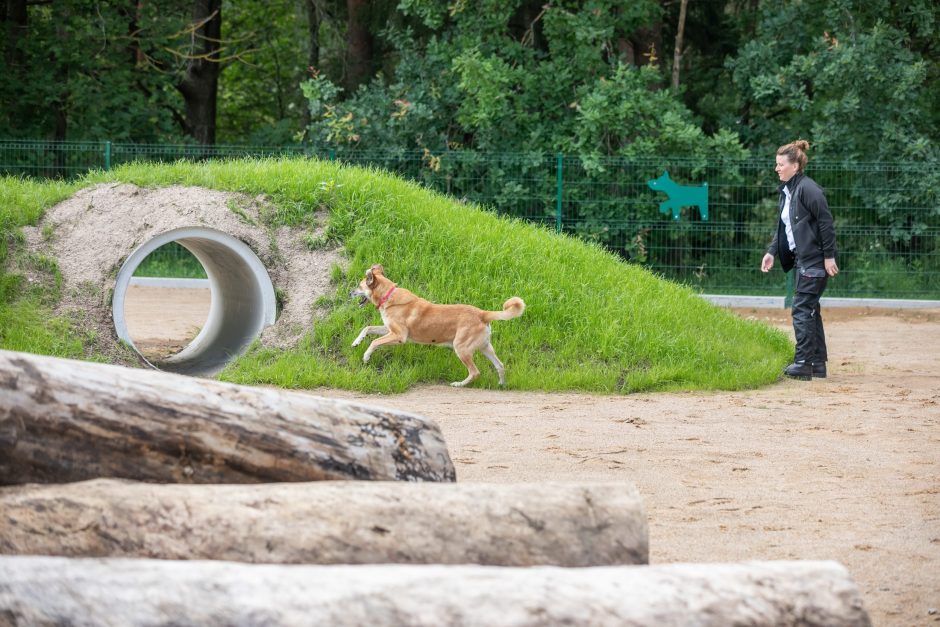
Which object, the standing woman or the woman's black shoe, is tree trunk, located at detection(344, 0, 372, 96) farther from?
the woman's black shoe

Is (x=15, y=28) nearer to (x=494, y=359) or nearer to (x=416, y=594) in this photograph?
(x=494, y=359)

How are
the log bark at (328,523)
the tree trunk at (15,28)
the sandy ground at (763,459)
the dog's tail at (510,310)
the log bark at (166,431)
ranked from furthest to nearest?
the tree trunk at (15,28) → the dog's tail at (510,310) → the sandy ground at (763,459) → the log bark at (166,431) → the log bark at (328,523)

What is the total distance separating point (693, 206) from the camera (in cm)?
1995

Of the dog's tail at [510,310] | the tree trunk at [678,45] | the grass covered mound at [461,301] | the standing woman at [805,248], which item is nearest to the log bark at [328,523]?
the dog's tail at [510,310]

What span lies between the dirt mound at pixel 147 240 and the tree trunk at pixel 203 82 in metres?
14.9

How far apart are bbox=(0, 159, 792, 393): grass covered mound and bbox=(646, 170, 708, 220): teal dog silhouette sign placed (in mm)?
6139

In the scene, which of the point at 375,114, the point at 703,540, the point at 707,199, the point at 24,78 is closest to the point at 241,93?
the point at 24,78

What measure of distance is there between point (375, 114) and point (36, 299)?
1200 cm

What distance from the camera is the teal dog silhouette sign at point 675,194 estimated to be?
1930cm

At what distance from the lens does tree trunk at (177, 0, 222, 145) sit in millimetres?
26172

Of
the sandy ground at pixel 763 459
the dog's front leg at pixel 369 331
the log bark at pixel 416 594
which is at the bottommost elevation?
the sandy ground at pixel 763 459

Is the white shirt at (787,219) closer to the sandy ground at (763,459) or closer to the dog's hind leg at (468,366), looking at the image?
the sandy ground at (763,459)

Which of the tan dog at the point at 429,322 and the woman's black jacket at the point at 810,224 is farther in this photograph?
the woman's black jacket at the point at 810,224

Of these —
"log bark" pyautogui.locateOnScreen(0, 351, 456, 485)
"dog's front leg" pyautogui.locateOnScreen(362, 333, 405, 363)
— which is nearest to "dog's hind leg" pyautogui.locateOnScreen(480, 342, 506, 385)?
"dog's front leg" pyautogui.locateOnScreen(362, 333, 405, 363)
